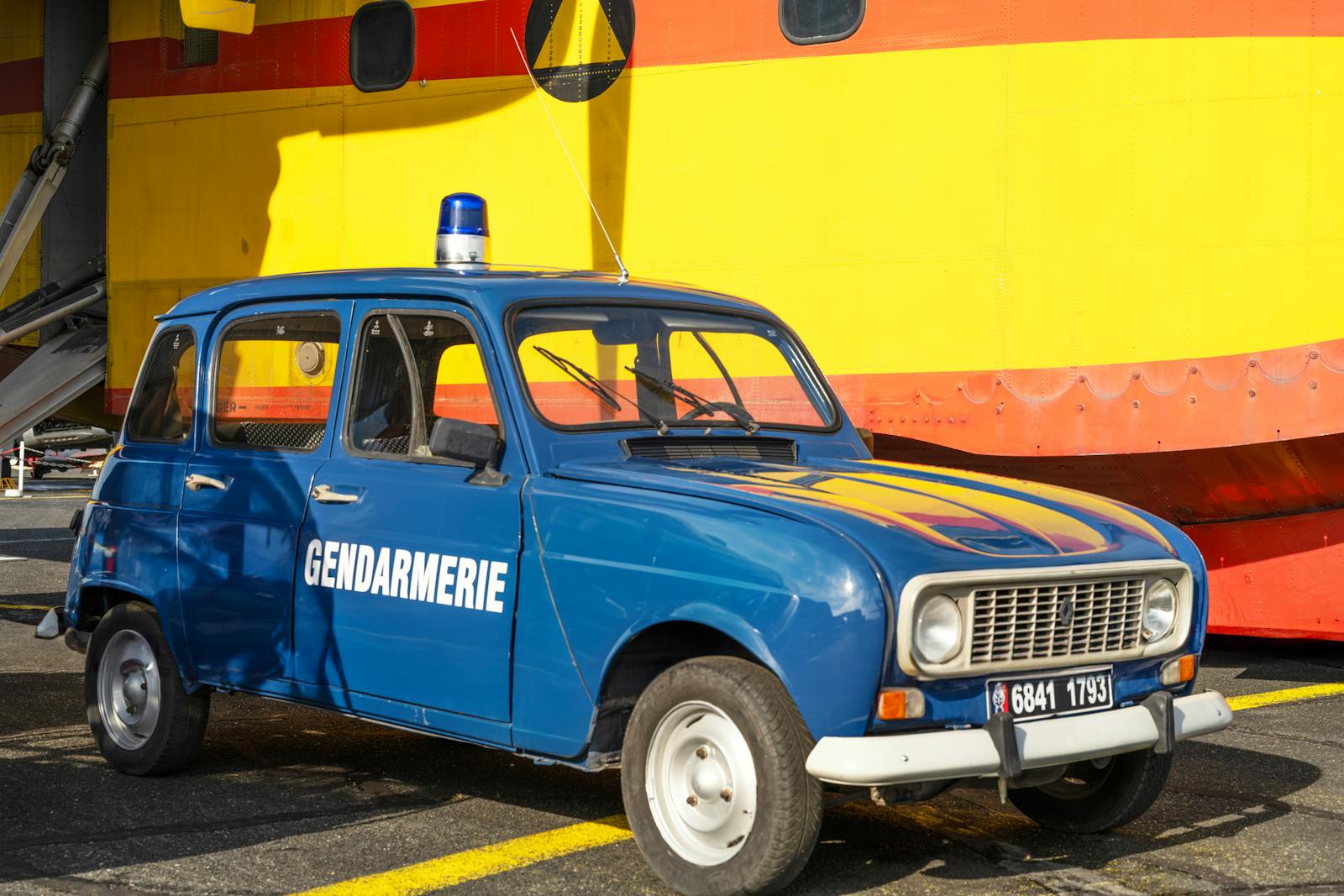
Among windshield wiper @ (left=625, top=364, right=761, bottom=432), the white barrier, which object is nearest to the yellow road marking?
the white barrier

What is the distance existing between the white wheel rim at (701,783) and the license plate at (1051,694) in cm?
72

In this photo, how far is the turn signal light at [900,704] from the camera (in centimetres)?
447

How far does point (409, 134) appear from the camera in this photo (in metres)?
10.5

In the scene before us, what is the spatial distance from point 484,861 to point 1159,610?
2.21 metres

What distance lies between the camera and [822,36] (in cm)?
909

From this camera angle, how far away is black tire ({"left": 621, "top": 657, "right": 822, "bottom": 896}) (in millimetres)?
4508

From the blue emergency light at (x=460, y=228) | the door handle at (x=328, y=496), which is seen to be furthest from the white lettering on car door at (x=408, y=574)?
the blue emergency light at (x=460, y=228)

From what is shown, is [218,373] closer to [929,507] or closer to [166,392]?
[166,392]

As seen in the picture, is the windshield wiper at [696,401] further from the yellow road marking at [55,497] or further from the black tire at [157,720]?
the yellow road marking at [55,497]

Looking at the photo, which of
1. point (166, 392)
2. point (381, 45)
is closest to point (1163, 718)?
point (166, 392)

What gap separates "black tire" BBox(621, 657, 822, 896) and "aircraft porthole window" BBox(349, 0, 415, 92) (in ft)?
21.9

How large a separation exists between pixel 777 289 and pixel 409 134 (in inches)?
108

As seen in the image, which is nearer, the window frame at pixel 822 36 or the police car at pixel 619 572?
the police car at pixel 619 572

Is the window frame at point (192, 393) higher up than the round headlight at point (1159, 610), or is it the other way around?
the window frame at point (192, 393)
